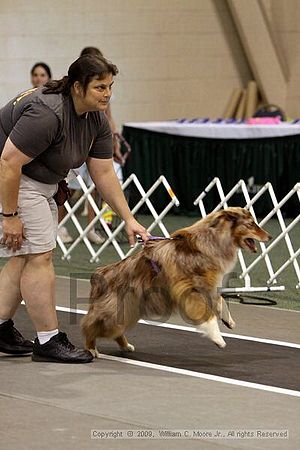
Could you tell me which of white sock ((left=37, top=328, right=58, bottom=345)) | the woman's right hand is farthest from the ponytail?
white sock ((left=37, top=328, right=58, bottom=345))

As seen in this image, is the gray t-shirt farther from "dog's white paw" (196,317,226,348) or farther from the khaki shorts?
"dog's white paw" (196,317,226,348)

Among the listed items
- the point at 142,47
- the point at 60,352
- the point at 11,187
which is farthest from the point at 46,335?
the point at 142,47

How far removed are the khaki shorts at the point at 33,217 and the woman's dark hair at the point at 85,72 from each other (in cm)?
38

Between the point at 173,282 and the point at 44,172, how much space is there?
2.23 feet

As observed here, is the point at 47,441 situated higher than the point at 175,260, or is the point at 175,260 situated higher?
the point at 175,260

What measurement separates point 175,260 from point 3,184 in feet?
2.50

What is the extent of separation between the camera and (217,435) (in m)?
3.41

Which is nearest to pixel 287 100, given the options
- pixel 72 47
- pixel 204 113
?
pixel 204 113

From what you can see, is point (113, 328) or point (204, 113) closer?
point (113, 328)

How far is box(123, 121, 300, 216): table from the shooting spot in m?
9.12

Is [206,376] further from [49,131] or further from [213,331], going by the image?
[49,131]

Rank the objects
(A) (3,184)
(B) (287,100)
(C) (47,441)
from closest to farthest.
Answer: (C) (47,441), (A) (3,184), (B) (287,100)

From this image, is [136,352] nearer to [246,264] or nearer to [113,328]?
[113,328]

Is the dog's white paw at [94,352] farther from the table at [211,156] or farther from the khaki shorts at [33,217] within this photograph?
the table at [211,156]
